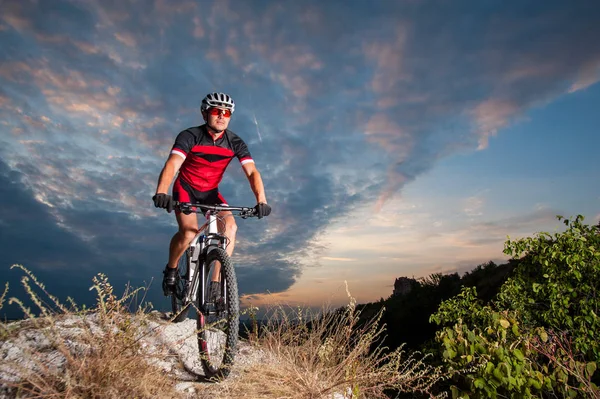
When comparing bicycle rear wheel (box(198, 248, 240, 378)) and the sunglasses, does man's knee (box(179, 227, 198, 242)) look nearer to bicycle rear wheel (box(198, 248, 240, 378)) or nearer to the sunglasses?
bicycle rear wheel (box(198, 248, 240, 378))

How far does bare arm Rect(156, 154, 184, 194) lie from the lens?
476 centimetres

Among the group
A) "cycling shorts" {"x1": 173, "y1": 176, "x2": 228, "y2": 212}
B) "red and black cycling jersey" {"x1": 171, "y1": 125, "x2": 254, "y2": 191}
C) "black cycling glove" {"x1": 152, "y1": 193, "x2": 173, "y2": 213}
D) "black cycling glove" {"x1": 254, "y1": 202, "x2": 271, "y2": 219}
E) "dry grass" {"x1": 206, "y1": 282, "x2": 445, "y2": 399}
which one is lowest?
"dry grass" {"x1": 206, "y1": 282, "x2": 445, "y2": 399}

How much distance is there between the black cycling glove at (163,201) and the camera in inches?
171

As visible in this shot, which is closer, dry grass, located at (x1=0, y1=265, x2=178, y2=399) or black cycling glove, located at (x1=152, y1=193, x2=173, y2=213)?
dry grass, located at (x1=0, y1=265, x2=178, y2=399)

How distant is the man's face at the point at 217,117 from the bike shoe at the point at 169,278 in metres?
2.20

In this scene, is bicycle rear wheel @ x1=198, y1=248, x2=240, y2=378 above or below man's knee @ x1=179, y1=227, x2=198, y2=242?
below

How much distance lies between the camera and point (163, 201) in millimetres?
4344

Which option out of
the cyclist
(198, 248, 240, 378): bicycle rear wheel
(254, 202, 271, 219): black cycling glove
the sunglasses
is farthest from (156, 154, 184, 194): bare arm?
(254, 202, 271, 219): black cycling glove

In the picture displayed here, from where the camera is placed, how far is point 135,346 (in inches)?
126

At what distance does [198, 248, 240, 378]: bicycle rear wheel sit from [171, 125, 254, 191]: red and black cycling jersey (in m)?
1.30

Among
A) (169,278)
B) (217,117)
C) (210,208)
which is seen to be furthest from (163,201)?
(169,278)

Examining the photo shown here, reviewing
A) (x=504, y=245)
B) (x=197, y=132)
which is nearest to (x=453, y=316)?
(x=504, y=245)

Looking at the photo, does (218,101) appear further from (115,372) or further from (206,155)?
(115,372)

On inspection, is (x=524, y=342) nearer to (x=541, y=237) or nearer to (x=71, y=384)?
(x=541, y=237)
